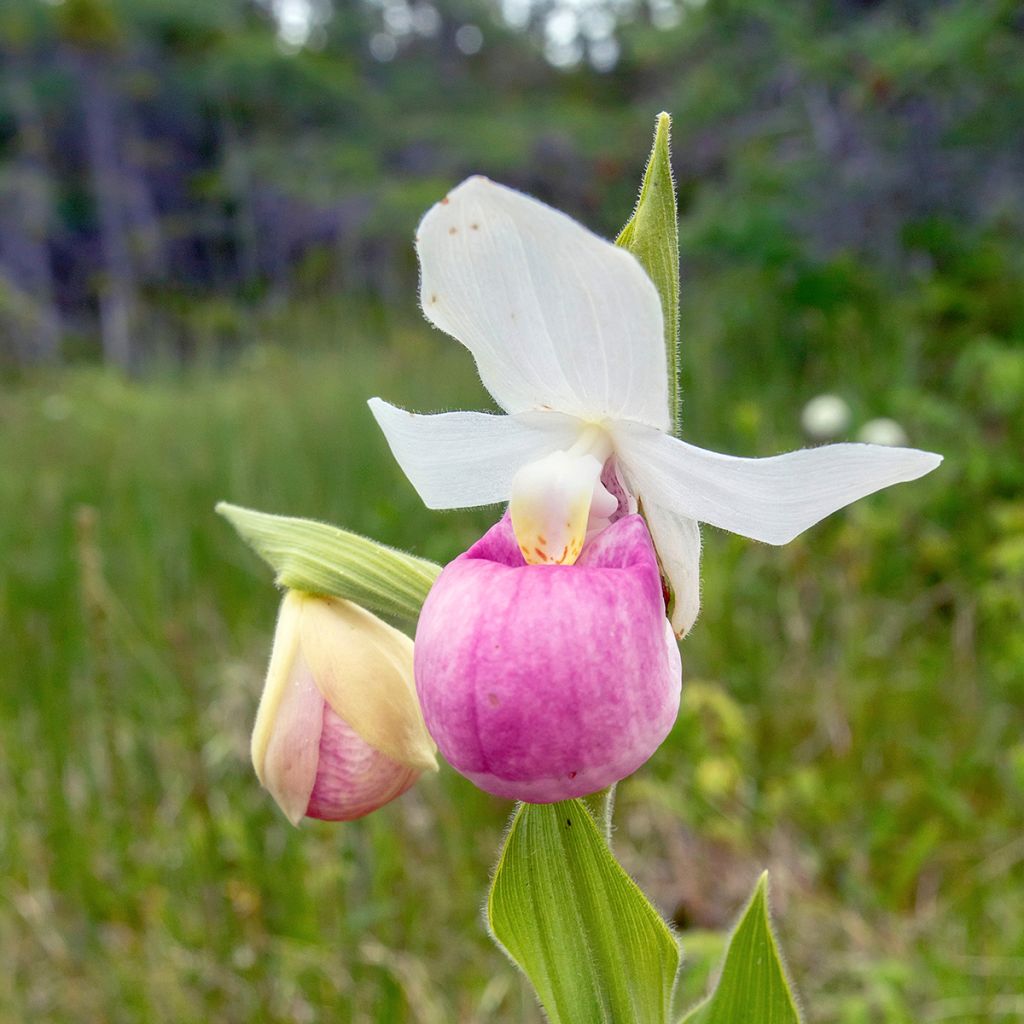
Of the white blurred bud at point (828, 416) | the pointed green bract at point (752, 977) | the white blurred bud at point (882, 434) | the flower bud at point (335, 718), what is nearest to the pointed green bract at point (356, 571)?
the flower bud at point (335, 718)

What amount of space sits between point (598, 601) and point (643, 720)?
3.1 inches

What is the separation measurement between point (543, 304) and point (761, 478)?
0.19m

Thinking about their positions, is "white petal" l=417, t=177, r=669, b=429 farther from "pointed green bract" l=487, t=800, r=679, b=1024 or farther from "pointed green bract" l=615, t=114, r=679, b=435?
"pointed green bract" l=487, t=800, r=679, b=1024

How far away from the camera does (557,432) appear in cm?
76

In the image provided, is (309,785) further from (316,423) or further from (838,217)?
(838,217)

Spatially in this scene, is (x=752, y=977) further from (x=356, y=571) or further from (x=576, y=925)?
(x=356, y=571)

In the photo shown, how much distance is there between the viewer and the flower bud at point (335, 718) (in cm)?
78

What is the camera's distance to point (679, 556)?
2.41 ft

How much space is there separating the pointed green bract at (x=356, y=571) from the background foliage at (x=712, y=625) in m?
0.55

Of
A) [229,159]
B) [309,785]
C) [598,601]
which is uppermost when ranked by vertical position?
[229,159]

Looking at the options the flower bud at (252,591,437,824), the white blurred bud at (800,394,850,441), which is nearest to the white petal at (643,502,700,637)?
the flower bud at (252,591,437,824)

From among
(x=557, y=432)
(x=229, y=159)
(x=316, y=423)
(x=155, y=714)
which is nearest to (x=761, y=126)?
(x=316, y=423)

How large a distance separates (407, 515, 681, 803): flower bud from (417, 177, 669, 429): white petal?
0.48 ft

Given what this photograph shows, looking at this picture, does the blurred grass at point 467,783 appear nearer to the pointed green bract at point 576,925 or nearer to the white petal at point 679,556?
the pointed green bract at point 576,925
